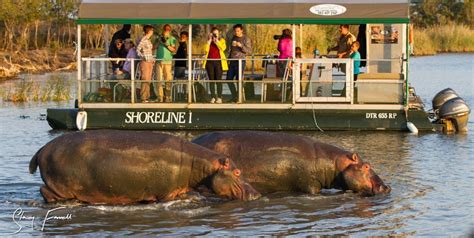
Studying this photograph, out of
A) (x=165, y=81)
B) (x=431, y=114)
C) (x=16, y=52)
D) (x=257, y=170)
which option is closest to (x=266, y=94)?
(x=165, y=81)

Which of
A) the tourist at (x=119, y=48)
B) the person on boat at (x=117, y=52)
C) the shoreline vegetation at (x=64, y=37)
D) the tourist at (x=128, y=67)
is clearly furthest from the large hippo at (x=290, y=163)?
the shoreline vegetation at (x=64, y=37)

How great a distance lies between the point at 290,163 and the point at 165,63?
9009mm

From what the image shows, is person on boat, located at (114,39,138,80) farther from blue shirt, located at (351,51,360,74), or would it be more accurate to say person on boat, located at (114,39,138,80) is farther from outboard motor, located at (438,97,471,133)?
outboard motor, located at (438,97,471,133)

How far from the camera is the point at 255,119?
2194cm

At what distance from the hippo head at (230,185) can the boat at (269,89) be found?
8325 millimetres

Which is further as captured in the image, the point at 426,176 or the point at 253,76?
the point at 253,76

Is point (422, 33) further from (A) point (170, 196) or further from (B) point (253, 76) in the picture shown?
(A) point (170, 196)

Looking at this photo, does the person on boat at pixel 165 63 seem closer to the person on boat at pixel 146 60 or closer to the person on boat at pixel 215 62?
the person on boat at pixel 146 60

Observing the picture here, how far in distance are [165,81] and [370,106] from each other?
433 centimetres

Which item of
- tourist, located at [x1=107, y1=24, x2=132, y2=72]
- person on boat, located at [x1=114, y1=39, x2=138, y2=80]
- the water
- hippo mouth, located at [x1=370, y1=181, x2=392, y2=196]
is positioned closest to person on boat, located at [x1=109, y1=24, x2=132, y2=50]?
tourist, located at [x1=107, y1=24, x2=132, y2=72]

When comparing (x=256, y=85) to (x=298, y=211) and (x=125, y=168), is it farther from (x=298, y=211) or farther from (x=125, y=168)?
(x=125, y=168)

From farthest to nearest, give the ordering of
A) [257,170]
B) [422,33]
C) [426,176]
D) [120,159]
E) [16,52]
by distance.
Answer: [422,33]
[16,52]
[426,176]
[257,170]
[120,159]

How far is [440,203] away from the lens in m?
14.3

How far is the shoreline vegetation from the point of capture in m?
35.9
